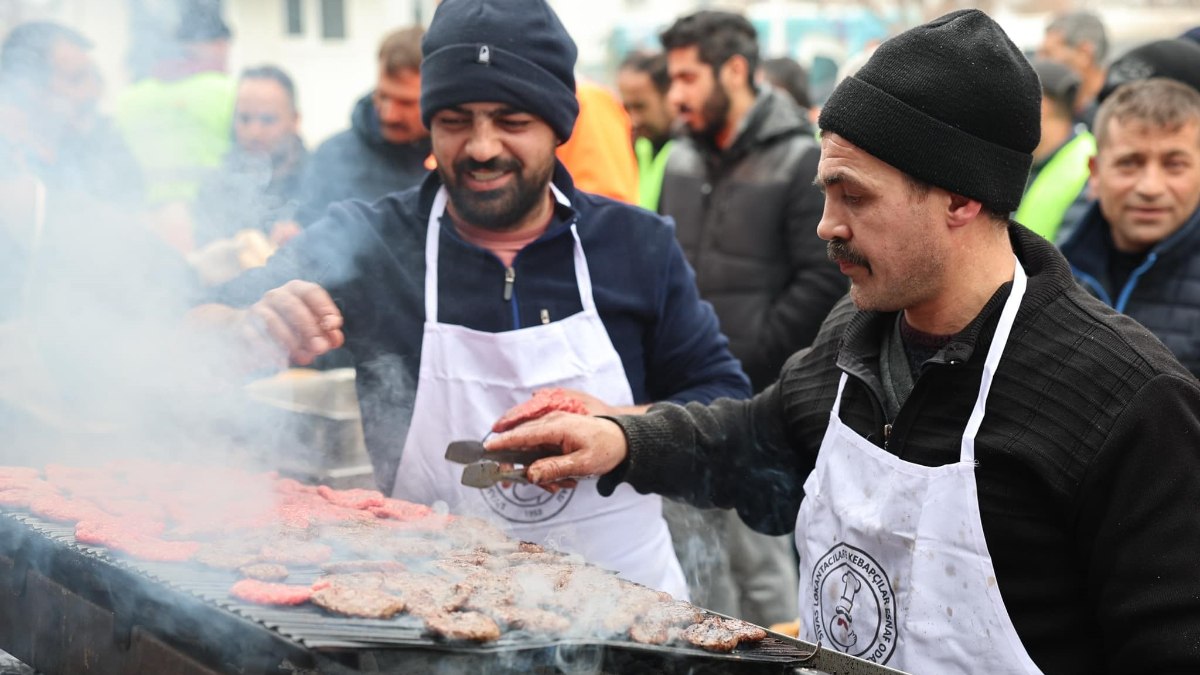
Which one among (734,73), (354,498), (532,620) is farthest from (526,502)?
Result: (734,73)

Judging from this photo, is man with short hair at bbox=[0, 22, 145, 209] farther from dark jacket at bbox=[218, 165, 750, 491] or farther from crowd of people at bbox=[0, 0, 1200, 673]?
dark jacket at bbox=[218, 165, 750, 491]

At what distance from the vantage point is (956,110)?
226 centimetres

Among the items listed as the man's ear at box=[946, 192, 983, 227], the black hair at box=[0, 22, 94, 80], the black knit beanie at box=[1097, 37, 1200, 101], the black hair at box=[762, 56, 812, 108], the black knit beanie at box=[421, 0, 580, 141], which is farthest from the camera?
the black hair at box=[762, 56, 812, 108]

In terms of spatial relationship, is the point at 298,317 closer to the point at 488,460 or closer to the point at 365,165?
the point at 488,460

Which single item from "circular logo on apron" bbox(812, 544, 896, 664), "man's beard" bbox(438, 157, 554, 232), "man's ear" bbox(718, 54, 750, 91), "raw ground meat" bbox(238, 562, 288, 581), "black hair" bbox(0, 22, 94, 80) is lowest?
"circular logo on apron" bbox(812, 544, 896, 664)

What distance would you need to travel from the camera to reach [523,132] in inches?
128

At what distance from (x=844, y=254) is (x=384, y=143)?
3624 millimetres

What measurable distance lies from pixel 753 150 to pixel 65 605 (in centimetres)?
400

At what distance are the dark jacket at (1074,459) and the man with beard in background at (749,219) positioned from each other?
9.04ft

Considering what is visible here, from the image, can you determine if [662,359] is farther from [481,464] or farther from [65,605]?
[65,605]

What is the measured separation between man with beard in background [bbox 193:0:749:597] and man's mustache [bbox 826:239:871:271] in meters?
0.97

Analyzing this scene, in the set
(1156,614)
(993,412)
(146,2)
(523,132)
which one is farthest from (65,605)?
(146,2)

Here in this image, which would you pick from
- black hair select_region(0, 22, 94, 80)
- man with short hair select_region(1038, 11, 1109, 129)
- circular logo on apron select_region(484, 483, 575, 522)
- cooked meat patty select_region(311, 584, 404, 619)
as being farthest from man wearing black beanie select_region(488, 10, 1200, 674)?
man with short hair select_region(1038, 11, 1109, 129)

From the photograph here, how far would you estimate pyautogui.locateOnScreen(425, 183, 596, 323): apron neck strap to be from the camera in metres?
3.23
